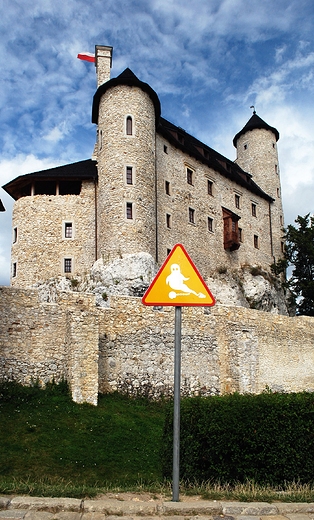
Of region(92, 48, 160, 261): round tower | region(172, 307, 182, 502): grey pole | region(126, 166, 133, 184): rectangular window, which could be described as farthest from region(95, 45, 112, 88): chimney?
region(172, 307, 182, 502): grey pole

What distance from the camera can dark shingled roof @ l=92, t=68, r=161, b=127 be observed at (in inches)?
1198

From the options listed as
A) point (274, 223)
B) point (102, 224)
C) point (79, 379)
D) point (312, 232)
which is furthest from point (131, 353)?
point (274, 223)

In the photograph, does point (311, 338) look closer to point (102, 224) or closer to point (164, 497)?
point (102, 224)

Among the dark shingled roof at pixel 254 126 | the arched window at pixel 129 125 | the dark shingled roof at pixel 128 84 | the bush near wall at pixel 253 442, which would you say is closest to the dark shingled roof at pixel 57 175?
the arched window at pixel 129 125

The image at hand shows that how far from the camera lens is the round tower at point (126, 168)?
28.1 m

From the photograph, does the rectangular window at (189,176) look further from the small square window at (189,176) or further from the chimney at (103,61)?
the chimney at (103,61)

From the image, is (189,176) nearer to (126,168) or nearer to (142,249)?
(126,168)

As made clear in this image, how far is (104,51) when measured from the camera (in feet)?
118

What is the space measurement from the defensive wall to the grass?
0.69 m

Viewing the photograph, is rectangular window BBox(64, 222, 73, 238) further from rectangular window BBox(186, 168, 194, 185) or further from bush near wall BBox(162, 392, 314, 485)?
bush near wall BBox(162, 392, 314, 485)

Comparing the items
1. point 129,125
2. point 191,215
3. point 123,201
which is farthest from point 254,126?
point 123,201

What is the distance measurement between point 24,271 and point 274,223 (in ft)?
82.0

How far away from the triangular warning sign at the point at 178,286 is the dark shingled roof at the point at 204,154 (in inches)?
1122

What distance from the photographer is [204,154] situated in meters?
40.0
